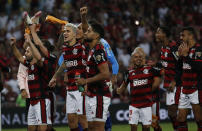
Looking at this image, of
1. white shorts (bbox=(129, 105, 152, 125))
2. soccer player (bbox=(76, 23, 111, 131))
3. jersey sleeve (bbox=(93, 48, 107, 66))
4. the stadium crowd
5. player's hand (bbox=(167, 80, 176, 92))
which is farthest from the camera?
the stadium crowd

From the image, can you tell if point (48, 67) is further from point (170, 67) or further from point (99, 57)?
point (170, 67)

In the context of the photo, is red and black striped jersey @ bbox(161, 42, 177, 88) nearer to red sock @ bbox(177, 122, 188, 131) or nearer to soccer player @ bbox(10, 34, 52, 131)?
red sock @ bbox(177, 122, 188, 131)

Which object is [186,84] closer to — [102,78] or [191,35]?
[191,35]

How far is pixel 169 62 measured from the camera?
12.6m

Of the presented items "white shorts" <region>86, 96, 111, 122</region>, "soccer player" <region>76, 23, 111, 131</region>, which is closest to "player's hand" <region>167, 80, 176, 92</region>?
"soccer player" <region>76, 23, 111, 131</region>

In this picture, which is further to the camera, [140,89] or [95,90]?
[140,89]

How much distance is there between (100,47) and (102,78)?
589 millimetres

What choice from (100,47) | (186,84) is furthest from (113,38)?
(100,47)

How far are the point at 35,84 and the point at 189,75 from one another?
3357 millimetres

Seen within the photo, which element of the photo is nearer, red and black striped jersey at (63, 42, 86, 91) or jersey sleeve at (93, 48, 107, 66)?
jersey sleeve at (93, 48, 107, 66)

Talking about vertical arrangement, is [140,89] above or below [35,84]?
below

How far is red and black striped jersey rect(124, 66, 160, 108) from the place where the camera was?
11008 millimetres

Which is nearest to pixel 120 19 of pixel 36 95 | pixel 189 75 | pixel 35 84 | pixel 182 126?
pixel 189 75

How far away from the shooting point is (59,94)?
59.6 feet
